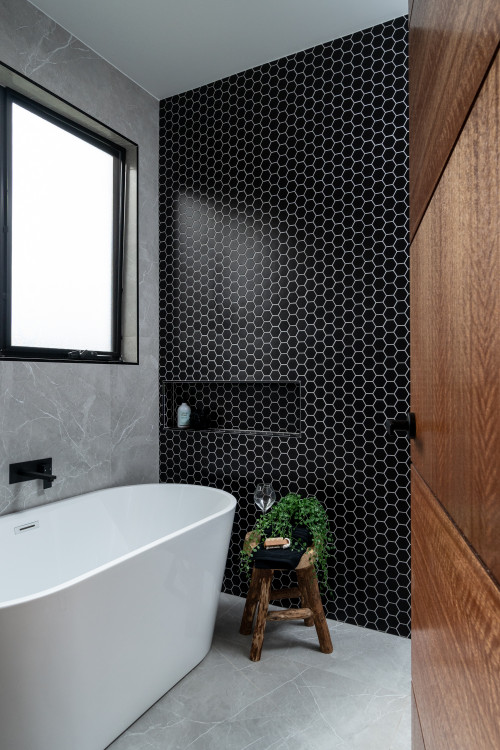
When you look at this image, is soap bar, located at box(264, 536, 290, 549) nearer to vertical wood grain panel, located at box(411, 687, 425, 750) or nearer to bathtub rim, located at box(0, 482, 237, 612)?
bathtub rim, located at box(0, 482, 237, 612)

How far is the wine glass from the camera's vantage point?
2838 millimetres

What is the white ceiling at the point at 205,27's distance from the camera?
2.67 m

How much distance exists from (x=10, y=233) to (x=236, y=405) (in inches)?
63.2

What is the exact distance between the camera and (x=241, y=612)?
2.98 m

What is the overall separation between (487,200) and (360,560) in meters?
2.71

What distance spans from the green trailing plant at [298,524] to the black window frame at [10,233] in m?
1.40

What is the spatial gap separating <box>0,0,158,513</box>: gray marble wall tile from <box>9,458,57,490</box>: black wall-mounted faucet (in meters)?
0.03

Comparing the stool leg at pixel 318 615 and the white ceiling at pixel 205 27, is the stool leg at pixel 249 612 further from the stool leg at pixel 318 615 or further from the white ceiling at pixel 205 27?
the white ceiling at pixel 205 27

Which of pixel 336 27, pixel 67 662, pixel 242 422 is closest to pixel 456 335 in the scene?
pixel 67 662

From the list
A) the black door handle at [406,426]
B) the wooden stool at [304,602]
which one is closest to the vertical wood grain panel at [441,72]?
the black door handle at [406,426]

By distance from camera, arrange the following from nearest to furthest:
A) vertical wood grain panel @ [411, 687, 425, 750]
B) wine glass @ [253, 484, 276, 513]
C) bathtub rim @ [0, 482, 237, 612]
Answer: vertical wood grain panel @ [411, 687, 425, 750], bathtub rim @ [0, 482, 237, 612], wine glass @ [253, 484, 276, 513]

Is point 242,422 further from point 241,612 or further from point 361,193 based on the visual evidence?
point 361,193

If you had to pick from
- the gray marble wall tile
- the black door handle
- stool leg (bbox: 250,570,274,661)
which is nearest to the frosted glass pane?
the gray marble wall tile

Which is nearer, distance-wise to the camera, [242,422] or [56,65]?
[56,65]
